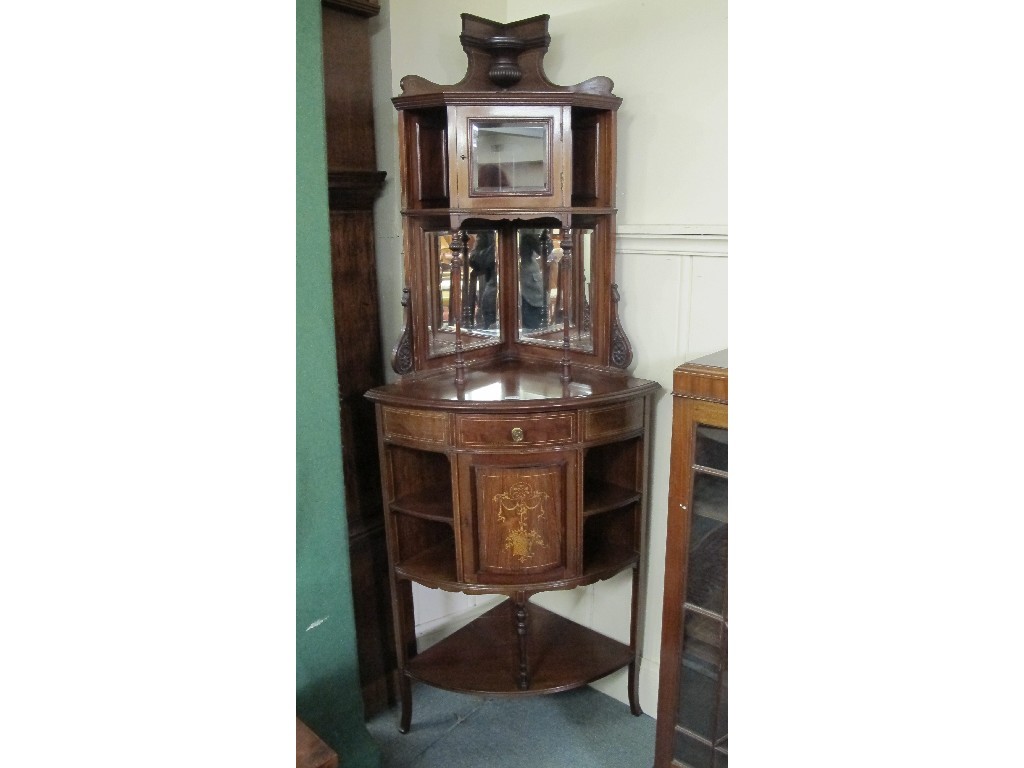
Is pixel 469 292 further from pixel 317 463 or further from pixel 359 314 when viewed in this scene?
pixel 317 463

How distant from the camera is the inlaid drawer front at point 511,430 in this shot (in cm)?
154

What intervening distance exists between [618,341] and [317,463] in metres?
0.76

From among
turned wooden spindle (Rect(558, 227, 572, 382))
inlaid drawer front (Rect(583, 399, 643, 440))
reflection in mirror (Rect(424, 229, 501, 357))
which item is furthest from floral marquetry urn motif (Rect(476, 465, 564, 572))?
reflection in mirror (Rect(424, 229, 501, 357))

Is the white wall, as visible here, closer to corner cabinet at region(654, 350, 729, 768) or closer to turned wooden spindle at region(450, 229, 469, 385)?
turned wooden spindle at region(450, 229, 469, 385)

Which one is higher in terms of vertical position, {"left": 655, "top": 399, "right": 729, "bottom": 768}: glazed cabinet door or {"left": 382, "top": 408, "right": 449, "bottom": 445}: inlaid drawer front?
{"left": 382, "top": 408, "right": 449, "bottom": 445}: inlaid drawer front

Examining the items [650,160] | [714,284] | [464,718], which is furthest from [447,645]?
[650,160]

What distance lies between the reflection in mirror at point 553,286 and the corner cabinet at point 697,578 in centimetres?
53

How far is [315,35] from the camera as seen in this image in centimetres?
143

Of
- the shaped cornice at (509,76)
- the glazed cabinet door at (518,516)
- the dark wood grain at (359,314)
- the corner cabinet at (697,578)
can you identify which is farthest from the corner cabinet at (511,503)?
the shaped cornice at (509,76)

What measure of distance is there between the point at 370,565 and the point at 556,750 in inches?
26.2

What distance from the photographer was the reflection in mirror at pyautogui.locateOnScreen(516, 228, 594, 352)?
1.80m

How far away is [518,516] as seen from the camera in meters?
1.61
